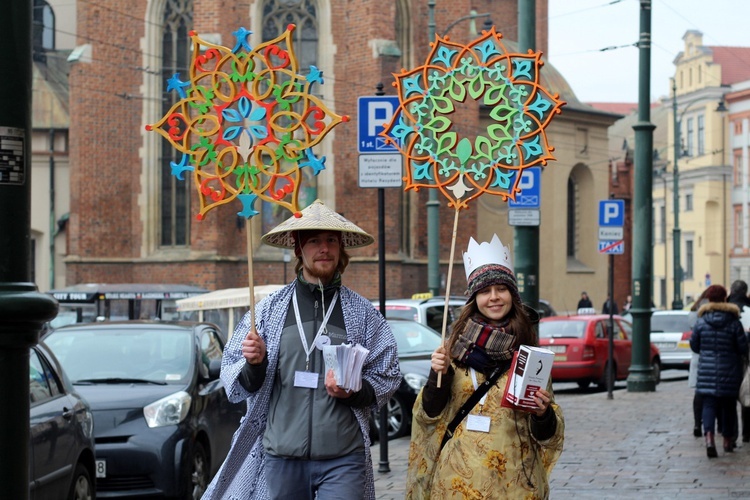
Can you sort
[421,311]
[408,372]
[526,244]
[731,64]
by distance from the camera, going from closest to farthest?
[526,244], [408,372], [421,311], [731,64]

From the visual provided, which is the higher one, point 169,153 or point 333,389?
point 169,153

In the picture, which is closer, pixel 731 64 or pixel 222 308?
pixel 222 308

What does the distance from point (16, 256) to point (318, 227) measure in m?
1.86

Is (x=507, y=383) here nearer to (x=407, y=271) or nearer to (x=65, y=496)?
(x=65, y=496)

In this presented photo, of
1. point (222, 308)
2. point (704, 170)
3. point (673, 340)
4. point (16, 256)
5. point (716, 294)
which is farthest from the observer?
point (704, 170)

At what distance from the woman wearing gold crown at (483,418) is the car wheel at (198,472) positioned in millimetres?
5110

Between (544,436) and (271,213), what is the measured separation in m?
34.2

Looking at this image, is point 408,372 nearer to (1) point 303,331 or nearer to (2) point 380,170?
(2) point 380,170

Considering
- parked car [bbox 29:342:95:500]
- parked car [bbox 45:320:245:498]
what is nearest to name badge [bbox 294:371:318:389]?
parked car [bbox 29:342:95:500]

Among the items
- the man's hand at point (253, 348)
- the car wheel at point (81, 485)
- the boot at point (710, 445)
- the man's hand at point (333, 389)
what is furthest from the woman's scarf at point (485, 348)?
the boot at point (710, 445)

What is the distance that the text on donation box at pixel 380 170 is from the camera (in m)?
11.8

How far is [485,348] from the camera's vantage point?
5492 millimetres

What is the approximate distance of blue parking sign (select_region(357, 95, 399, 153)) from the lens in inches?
461

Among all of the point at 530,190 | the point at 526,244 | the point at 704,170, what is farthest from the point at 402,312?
the point at 704,170
